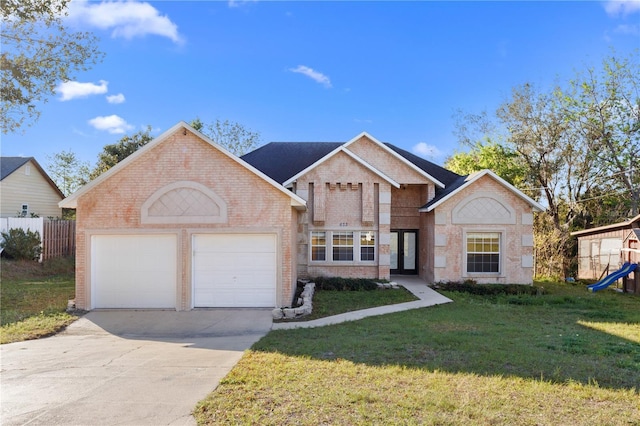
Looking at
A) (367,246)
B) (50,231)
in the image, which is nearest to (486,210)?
(367,246)

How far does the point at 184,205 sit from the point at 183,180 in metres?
0.76

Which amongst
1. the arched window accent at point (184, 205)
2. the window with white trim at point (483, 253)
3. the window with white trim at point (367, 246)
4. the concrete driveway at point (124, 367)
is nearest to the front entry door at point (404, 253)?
the window with white trim at point (367, 246)

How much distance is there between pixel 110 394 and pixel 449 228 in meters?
14.8

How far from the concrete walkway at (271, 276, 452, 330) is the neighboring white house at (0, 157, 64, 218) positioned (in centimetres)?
2550

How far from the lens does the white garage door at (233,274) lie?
12.8 metres

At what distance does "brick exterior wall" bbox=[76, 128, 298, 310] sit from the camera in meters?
12.7

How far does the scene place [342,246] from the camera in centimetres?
1834

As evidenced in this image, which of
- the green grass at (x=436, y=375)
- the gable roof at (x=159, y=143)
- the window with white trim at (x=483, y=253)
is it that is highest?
the gable roof at (x=159, y=143)

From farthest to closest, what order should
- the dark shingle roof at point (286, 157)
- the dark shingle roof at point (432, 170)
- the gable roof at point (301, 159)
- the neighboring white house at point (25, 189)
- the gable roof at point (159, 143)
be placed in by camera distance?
the neighboring white house at point (25, 189)
the dark shingle roof at point (432, 170)
the dark shingle roof at point (286, 157)
the gable roof at point (301, 159)
the gable roof at point (159, 143)

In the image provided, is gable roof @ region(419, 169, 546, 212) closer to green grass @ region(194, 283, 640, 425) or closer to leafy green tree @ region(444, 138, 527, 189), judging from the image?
green grass @ region(194, 283, 640, 425)

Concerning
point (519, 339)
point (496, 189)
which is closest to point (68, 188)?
point (496, 189)

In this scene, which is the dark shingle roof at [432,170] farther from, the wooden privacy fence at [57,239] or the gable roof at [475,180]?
the wooden privacy fence at [57,239]

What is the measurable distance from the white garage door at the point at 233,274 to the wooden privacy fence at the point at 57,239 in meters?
14.2

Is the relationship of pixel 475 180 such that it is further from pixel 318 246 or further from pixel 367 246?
pixel 318 246
